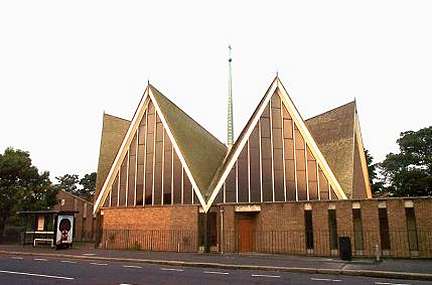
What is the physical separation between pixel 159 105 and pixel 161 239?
10676 millimetres

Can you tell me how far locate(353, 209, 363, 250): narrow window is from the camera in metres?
22.0

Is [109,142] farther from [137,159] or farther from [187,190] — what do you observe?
[187,190]

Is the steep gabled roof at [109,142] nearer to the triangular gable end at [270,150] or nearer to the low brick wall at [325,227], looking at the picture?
the triangular gable end at [270,150]

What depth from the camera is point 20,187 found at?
1320 inches

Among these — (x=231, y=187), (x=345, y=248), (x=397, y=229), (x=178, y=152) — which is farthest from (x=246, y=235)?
(x=397, y=229)

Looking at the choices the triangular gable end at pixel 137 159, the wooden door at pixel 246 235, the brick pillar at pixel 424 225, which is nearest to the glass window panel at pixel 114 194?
the triangular gable end at pixel 137 159

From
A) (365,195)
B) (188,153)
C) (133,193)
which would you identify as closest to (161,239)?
(133,193)

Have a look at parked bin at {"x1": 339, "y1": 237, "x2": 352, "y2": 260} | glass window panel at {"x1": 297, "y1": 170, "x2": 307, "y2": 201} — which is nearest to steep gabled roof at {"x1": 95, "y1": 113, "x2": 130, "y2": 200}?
glass window panel at {"x1": 297, "y1": 170, "x2": 307, "y2": 201}

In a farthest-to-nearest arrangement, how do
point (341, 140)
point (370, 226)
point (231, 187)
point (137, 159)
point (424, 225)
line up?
point (341, 140)
point (137, 159)
point (231, 187)
point (370, 226)
point (424, 225)

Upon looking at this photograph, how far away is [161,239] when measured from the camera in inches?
1059

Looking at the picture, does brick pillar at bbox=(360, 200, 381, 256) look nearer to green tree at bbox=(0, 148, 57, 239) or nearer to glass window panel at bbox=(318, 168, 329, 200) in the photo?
glass window panel at bbox=(318, 168, 329, 200)

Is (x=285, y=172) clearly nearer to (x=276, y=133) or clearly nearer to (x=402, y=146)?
(x=276, y=133)

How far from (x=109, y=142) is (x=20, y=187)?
9.17 metres

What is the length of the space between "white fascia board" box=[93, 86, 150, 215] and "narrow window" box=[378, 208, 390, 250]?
64.1ft
